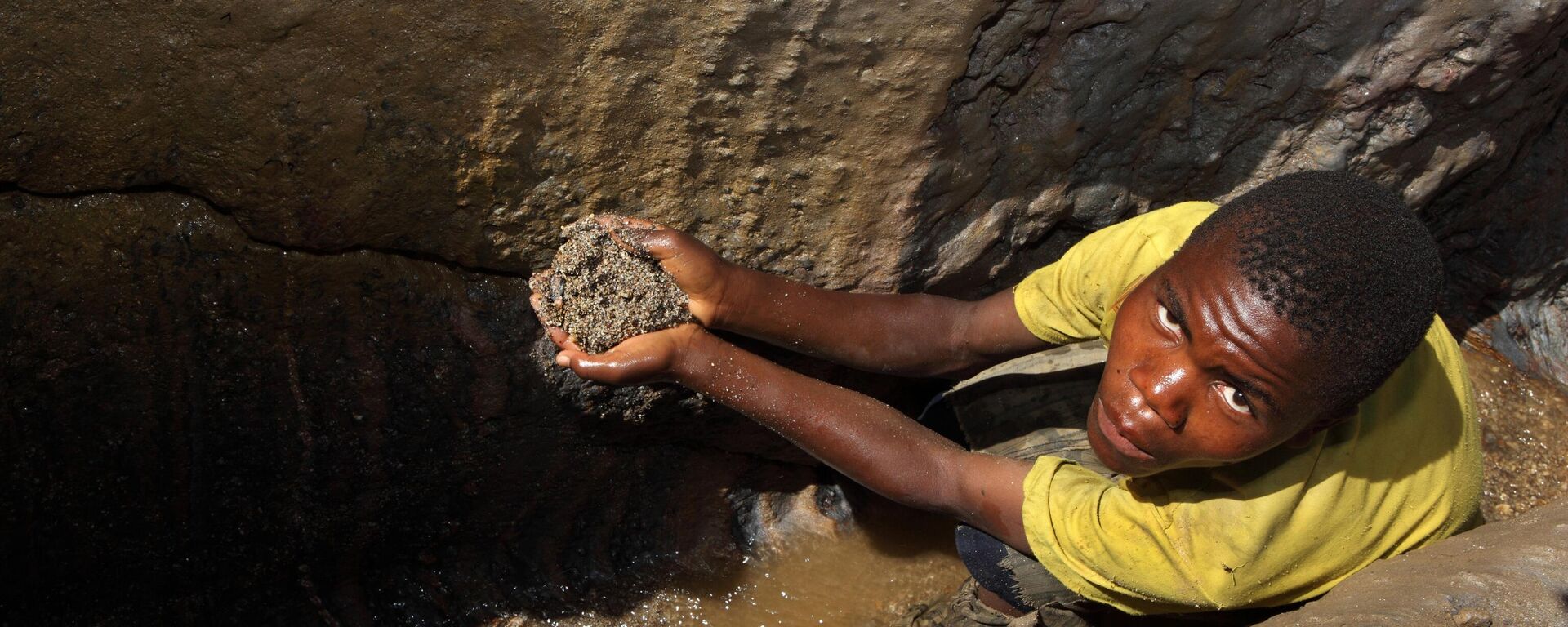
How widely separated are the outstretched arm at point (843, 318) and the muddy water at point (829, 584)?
0.68 m

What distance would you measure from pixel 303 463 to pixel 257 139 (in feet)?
2.16

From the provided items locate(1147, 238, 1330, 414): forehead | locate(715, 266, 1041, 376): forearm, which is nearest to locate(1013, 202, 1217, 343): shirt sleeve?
locate(715, 266, 1041, 376): forearm

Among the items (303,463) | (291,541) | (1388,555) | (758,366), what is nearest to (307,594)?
(291,541)

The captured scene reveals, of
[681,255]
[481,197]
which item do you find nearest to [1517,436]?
[681,255]

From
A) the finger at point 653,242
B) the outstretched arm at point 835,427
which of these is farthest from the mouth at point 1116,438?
the finger at point 653,242

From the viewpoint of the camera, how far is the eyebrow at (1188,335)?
→ 153 cm

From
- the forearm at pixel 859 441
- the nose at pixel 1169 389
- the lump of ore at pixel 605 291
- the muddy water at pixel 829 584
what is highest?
the nose at pixel 1169 389

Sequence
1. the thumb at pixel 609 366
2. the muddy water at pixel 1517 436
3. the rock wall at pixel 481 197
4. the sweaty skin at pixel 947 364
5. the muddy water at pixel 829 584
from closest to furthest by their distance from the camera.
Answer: the sweaty skin at pixel 947 364, the rock wall at pixel 481 197, the thumb at pixel 609 366, the muddy water at pixel 829 584, the muddy water at pixel 1517 436

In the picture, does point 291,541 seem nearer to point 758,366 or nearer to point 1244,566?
point 758,366

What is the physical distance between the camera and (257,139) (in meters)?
1.69

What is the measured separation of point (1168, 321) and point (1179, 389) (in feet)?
0.35

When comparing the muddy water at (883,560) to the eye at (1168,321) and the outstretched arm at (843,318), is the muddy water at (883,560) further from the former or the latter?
the eye at (1168,321)

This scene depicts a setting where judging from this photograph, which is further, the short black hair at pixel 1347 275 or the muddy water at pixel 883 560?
the muddy water at pixel 883 560

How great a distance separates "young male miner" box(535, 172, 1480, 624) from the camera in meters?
1.47
